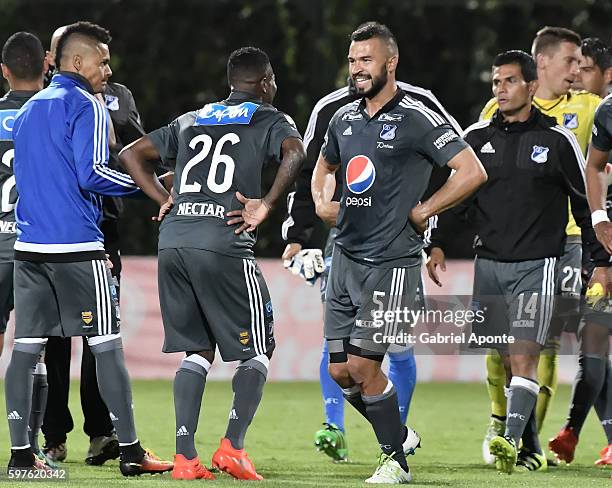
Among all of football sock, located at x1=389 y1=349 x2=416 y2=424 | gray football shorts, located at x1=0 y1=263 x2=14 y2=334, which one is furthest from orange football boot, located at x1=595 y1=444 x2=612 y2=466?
gray football shorts, located at x1=0 y1=263 x2=14 y2=334

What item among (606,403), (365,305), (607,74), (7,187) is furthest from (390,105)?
(607,74)

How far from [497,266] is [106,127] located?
7.87ft

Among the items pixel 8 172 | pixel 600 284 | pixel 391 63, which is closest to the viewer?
pixel 391 63

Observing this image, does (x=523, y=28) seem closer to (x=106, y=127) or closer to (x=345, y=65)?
(x=345, y=65)

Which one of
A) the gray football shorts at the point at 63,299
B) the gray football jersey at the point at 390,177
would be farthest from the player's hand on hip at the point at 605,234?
the gray football shorts at the point at 63,299

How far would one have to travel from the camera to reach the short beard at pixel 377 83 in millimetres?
6949

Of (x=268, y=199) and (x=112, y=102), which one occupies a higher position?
(x=112, y=102)

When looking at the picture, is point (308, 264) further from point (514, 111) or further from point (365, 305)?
point (514, 111)

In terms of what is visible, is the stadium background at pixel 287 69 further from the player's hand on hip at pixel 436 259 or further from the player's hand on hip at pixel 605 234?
the player's hand on hip at pixel 605 234

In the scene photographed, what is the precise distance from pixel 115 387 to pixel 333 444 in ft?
5.79

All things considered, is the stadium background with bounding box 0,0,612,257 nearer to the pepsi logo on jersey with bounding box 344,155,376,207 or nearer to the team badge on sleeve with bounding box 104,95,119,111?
the team badge on sleeve with bounding box 104,95,119,111

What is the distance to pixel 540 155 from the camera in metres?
7.94

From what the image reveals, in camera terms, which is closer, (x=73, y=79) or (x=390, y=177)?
(x=390, y=177)

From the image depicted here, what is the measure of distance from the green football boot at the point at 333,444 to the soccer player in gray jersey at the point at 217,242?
1.20 meters
